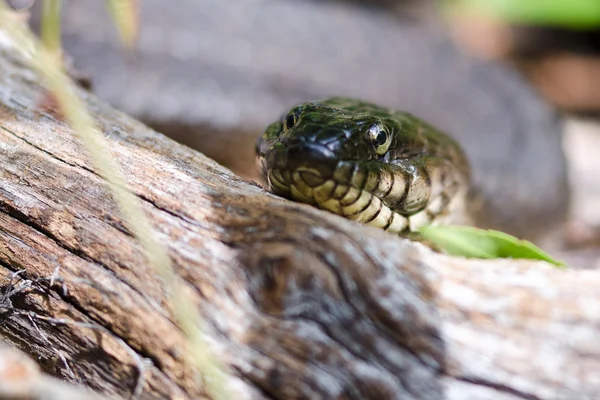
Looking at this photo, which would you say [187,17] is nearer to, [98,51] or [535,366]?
[98,51]

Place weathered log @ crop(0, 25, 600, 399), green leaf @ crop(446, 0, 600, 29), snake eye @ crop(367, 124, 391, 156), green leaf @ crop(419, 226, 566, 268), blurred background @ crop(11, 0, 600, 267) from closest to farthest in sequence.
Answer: weathered log @ crop(0, 25, 600, 399) → green leaf @ crop(419, 226, 566, 268) → snake eye @ crop(367, 124, 391, 156) → green leaf @ crop(446, 0, 600, 29) → blurred background @ crop(11, 0, 600, 267)

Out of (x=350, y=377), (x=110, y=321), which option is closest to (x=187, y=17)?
(x=110, y=321)

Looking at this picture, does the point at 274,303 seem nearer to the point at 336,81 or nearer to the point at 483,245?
the point at 483,245

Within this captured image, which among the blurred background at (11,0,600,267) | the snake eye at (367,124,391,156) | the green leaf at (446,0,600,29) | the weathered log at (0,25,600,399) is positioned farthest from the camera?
the blurred background at (11,0,600,267)

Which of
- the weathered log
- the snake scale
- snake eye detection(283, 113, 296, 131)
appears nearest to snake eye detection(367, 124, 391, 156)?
snake eye detection(283, 113, 296, 131)

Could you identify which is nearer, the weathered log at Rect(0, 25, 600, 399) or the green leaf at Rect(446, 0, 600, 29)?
the weathered log at Rect(0, 25, 600, 399)

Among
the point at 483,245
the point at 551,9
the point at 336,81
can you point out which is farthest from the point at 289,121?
the point at 336,81

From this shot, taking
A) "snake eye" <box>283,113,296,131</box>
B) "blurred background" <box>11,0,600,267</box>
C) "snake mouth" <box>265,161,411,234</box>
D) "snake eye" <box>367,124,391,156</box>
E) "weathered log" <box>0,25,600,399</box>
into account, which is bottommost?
"weathered log" <box>0,25,600,399</box>

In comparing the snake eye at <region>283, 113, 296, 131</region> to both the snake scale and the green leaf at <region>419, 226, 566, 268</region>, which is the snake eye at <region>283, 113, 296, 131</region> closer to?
the green leaf at <region>419, 226, 566, 268</region>
